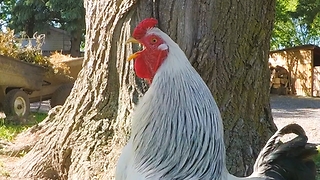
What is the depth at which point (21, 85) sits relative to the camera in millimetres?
10352

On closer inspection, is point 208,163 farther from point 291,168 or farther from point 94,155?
point 94,155

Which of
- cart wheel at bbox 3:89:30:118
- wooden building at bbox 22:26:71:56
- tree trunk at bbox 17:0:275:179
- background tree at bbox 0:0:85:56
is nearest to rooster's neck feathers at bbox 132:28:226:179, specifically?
tree trunk at bbox 17:0:275:179

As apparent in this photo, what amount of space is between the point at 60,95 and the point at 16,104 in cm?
145

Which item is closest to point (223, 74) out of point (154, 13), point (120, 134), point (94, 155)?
point (154, 13)

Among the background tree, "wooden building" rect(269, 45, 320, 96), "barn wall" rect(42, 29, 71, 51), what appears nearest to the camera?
the background tree

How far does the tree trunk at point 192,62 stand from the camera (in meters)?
4.49

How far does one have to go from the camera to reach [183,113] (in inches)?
120

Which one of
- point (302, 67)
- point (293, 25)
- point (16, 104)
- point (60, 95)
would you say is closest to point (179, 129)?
point (16, 104)

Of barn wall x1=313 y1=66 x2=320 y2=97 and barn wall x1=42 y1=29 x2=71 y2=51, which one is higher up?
barn wall x1=42 y1=29 x2=71 y2=51

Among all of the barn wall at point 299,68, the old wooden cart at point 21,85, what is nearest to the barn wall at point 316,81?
the barn wall at point 299,68

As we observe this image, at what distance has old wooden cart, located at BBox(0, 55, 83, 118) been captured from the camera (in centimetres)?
992

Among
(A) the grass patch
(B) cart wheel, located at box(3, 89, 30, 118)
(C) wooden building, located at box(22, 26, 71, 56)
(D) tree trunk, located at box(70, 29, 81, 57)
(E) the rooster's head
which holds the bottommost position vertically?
(A) the grass patch

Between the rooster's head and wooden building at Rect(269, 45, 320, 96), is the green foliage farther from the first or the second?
the rooster's head

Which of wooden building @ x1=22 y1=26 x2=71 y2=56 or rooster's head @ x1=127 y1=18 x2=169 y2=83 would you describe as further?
wooden building @ x1=22 y1=26 x2=71 y2=56
